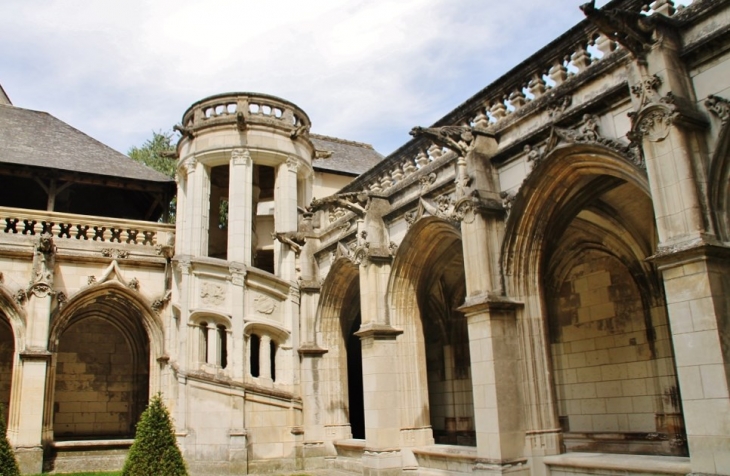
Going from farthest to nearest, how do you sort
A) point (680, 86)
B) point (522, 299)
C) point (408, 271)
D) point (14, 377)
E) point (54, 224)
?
1. point (54, 224)
2. point (14, 377)
3. point (408, 271)
4. point (522, 299)
5. point (680, 86)

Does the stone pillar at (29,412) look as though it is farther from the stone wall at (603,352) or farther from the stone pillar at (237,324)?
the stone wall at (603,352)

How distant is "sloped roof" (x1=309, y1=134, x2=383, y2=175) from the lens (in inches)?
818

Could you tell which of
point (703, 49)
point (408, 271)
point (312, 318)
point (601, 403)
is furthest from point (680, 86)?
point (312, 318)

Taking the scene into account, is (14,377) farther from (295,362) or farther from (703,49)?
(703,49)

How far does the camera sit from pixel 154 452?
25.5 feet

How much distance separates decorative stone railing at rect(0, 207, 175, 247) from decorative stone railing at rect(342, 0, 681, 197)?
7.91 meters

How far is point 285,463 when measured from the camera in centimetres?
1367

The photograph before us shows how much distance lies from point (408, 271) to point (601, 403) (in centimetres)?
406

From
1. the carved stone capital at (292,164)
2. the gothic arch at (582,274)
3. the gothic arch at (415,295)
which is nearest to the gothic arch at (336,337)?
the gothic arch at (415,295)

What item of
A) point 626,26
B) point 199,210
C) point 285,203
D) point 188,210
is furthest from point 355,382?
point 626,26

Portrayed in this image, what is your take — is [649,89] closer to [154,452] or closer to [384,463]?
[154,452]

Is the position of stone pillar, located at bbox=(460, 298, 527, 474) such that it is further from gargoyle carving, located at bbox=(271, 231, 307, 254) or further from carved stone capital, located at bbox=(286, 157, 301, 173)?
carved stone capital, located at bbox=(286, 157, 301, 173)

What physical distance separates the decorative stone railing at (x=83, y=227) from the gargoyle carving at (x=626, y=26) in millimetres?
12850

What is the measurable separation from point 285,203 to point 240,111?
7.46ft
